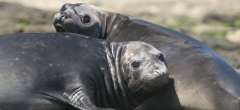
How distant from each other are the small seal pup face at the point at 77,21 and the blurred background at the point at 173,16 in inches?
143

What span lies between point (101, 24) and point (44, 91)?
3.12m

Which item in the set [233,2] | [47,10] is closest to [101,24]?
[47,10]

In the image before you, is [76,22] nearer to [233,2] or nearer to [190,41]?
[190,41]

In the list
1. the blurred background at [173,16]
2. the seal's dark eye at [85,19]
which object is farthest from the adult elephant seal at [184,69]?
the blurred background at [173,16]

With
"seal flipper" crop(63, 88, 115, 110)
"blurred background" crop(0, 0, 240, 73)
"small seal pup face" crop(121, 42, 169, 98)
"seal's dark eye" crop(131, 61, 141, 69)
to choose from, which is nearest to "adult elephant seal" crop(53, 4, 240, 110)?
"small seal pup face" crop(121, 42, 169, 98)

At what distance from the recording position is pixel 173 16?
19.7 metres

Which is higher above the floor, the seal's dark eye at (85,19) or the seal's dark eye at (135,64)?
the seal's dark eye at (135,64)

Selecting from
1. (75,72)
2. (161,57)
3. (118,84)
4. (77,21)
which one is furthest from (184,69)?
(77,21)

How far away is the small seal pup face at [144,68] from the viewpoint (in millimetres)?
8430

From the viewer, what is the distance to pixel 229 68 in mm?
8805

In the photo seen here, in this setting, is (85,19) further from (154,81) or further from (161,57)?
(154,81)

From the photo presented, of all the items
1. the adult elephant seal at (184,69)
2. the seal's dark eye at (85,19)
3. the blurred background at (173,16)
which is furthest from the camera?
the blurred background at (173,16)

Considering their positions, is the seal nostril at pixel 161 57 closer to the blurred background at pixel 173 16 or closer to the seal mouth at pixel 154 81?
the seal mouth at pixel 154 81

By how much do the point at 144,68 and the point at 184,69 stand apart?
579 mm
